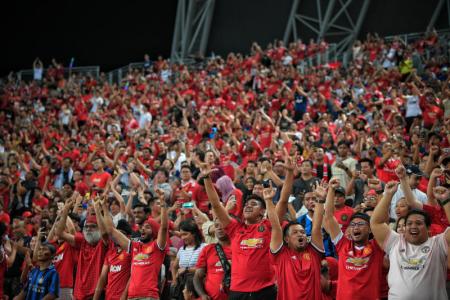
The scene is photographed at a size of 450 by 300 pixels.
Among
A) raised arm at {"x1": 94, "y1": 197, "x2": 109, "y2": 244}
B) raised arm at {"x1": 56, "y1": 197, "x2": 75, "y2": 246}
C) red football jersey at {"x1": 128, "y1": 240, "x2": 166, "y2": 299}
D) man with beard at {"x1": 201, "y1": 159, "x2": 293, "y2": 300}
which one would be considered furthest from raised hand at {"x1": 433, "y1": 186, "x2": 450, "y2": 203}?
raised arm at {"x1": 56, "y1": 197, "x2": 75, "y2": 246}

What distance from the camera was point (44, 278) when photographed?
25.9 ft

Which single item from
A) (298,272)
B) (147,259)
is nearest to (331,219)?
(298,272)

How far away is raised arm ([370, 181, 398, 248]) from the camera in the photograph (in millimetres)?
5551

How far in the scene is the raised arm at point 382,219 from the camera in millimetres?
5551

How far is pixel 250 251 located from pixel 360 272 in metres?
1.19

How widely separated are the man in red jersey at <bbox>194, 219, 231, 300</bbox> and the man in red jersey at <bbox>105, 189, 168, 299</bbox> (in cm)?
70

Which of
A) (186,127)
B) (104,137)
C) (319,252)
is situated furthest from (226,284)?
(104,137)

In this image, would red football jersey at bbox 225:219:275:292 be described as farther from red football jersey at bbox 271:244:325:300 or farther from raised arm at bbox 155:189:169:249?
raised arm at bbox 155:189:169:249

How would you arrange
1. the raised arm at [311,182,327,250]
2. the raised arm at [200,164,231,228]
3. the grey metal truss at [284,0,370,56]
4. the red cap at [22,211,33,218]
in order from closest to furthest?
the raised arm at [311,182,327,250]
the raised arm at [200,164,231,228]
the red cap at [22,211,33,218]
the grey metal truss at [284,0,370,56]

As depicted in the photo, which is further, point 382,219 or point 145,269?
point 145,269

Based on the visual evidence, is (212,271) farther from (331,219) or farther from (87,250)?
(87,250)

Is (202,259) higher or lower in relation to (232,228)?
lower

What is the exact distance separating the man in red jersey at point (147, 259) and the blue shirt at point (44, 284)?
113 cm

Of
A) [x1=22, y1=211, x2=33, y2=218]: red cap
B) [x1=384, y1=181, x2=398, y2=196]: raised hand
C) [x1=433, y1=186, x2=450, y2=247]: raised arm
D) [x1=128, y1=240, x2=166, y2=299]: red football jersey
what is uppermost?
[x1=384, y1=181, x2=398, y2=196]: raised hand
